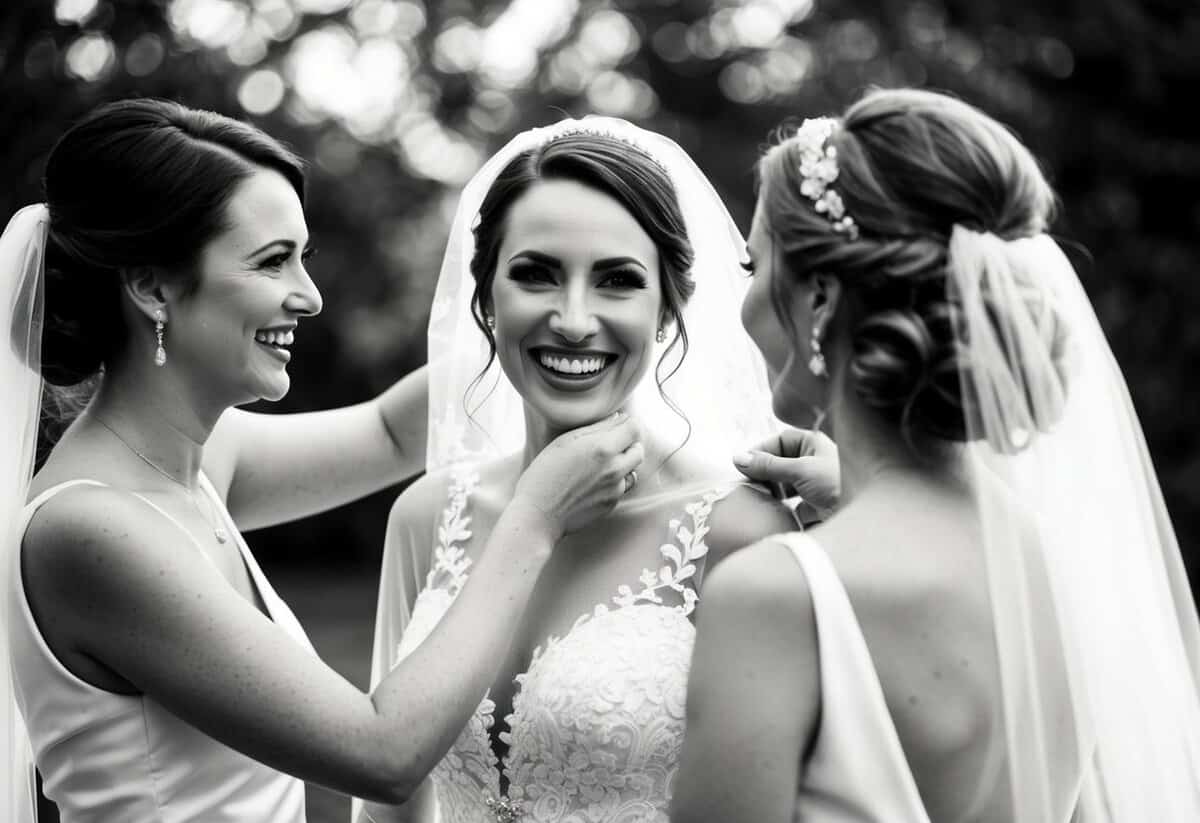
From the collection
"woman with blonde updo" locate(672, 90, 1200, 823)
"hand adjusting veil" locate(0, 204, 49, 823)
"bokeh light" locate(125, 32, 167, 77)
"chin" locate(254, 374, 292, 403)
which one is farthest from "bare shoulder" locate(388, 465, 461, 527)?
"bokeh light" locate(125, 32, 167, 77)

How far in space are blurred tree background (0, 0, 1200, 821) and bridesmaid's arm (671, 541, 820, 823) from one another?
10.1 meters

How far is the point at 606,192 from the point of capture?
3295 millimetres

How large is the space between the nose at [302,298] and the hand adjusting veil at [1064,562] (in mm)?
1783

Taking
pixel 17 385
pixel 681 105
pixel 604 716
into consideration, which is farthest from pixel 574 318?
pixel 681 105

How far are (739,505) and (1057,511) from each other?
99 cm

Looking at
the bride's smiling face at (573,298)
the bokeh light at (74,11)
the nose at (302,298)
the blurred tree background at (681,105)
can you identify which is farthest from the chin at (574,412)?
the blurred tree background at (681,105)

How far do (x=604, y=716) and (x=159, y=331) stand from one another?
4.84 ft

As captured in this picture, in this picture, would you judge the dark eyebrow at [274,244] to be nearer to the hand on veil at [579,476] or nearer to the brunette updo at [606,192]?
the brunette updo at [606,192]

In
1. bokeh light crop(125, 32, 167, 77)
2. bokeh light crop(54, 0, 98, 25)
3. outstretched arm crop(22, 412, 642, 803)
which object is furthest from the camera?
bokeh light crop(125, 32, 167, 77)

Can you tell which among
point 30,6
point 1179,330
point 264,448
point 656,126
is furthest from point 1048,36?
point 264,448

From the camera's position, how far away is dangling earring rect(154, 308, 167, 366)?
10.4 ft

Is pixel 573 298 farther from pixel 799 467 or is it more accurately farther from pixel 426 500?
pixel 426 500

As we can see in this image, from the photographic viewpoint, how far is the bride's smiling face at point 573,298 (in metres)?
3.23

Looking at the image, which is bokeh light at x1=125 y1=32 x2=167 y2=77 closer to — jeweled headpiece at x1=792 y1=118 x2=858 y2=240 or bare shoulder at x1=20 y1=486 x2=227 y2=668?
bare shoulder at x1=20 y1=486 x2=227 y2=668
